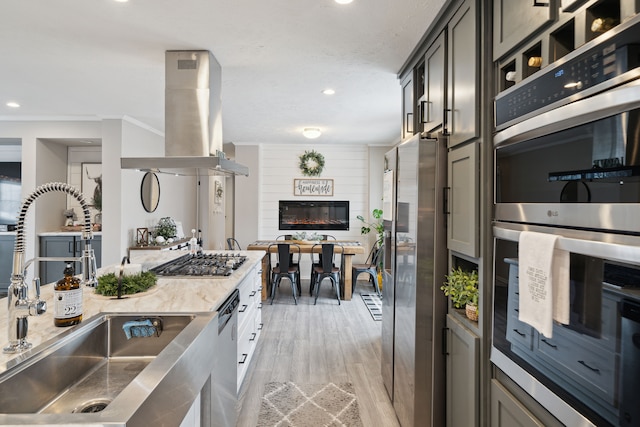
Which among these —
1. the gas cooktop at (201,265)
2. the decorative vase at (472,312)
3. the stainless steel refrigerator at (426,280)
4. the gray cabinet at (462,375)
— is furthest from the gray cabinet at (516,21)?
the gas cooktop at (201,265)

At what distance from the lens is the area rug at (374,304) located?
→ 181 inches

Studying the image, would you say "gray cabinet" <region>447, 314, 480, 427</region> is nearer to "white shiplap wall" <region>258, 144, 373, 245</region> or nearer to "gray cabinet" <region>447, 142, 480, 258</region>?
"gray cabinet" <region>447, 142, 480, 258</region>

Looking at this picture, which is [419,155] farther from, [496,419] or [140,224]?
[140,224]

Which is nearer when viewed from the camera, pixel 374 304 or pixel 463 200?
pixel 463 200

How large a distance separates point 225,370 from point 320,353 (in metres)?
1.57

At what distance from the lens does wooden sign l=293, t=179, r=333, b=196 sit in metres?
6.78

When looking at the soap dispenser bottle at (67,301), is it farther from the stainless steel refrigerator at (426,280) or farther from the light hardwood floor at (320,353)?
the stainless steel refrigerator at (426,280)

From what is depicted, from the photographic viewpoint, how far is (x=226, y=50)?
8.63 ft

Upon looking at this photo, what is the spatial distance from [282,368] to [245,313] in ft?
2.08

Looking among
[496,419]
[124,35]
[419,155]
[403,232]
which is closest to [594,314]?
[496,419]

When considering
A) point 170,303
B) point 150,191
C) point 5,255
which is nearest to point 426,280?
point 170,303

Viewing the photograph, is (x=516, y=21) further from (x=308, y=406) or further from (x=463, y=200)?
(x=308, y=406)

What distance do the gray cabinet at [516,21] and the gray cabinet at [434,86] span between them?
0.51 metres

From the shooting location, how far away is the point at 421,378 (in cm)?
199
